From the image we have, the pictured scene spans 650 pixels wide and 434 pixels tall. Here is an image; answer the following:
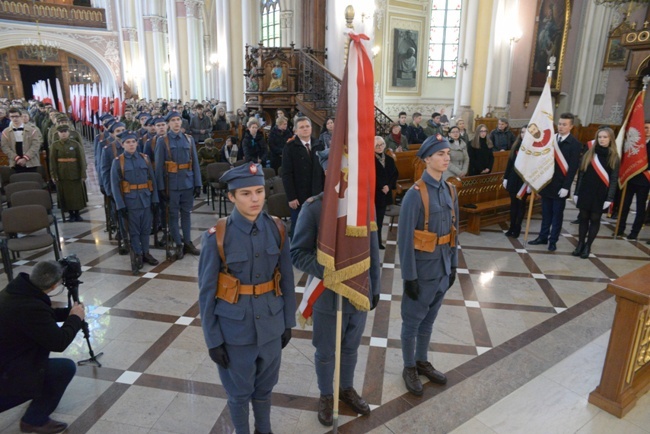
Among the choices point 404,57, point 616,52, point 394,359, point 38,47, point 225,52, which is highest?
point 38,47

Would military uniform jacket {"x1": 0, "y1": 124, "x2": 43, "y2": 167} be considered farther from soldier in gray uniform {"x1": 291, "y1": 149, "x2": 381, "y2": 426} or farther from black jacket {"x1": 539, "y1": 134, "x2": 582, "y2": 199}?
black jacket {"x1": 539, "y1": 134, "x2": 582, "y2": 199}

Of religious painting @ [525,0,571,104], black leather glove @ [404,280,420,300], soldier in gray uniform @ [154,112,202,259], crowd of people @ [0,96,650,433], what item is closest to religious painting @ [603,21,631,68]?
religious painting @ [525,0,571,104]

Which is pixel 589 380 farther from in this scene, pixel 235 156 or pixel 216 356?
pixel 235 156

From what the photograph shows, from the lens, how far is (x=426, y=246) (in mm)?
3033

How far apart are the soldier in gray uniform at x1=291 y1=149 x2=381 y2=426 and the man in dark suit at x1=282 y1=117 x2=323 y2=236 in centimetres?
243

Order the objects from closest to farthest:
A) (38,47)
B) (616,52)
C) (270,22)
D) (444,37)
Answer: (616,52), (270,22), (444,37), (38,47)

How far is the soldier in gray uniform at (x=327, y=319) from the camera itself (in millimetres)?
2680

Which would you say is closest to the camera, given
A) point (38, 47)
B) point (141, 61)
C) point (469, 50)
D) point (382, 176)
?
point (382, 176)

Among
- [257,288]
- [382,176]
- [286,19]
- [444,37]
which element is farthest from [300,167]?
[444,37]

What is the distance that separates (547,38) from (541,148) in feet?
34.5

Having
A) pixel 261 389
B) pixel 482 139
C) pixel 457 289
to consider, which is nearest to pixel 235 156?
pixel 482 139

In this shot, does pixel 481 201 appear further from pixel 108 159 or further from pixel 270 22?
pixel 270 22

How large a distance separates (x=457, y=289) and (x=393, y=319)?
1.17 metres

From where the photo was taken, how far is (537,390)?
3342 mm
